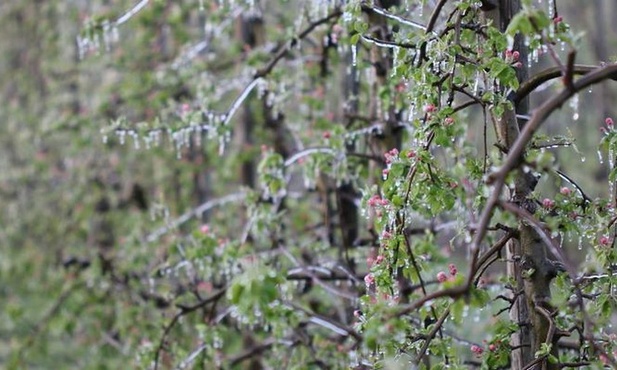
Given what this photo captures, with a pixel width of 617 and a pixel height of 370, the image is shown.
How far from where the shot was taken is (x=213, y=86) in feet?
15.3

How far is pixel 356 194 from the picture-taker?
4.72 meters

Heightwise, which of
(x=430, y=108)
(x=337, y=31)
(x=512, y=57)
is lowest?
(x=430, y=108)

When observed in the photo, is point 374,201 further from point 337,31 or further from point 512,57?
point 337,31

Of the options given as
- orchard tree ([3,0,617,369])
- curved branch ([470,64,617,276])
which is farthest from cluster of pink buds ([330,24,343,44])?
curved branch ([470,64,617,276])

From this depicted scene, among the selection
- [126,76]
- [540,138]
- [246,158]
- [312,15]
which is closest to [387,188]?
[540,138]

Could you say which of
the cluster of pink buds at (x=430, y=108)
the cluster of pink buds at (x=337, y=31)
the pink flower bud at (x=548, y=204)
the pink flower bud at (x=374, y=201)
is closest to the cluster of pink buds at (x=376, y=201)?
the pink flower bud at (x=374, y=201)

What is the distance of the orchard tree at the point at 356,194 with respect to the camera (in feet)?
7.72

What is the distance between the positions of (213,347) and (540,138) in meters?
2.01

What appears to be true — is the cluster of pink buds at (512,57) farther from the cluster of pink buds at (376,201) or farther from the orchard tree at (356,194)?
the cluster of pink buds at (376,201)

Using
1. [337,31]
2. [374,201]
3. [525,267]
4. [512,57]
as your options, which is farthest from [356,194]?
[512,57]

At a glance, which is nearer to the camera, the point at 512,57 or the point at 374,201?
the point at 512,57

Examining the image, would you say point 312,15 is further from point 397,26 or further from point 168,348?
point 168,348

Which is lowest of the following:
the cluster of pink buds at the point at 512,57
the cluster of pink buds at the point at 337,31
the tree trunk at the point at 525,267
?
the tree trunk at the point at 525,267

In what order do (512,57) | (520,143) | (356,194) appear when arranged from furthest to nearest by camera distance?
(356,194)
(512,57)
(520,143)
